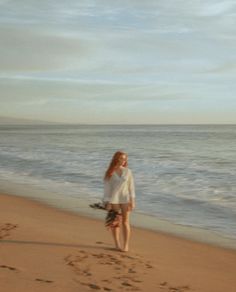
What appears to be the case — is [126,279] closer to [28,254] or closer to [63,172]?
[28,254]

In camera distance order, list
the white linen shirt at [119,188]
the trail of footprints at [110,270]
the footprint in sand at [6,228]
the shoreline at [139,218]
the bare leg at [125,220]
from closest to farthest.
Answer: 1. the trail of footprints at [110,270]
2. the white linen shirt at [119,188]
3. the bare leg at [125,220]
4. the footprint in sand at [6,228]
5. the shoreline at [139,218]

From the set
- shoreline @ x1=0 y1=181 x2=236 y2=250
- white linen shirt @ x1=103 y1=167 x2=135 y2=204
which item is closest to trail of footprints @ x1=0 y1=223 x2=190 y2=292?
white linen shirt @ x1=103 y1=167 x2=135 y2=204

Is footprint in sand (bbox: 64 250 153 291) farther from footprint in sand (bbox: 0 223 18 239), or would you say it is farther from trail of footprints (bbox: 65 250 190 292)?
footprint in sand (bbox: 0 223 18 239)

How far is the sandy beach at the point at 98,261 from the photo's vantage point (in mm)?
5762

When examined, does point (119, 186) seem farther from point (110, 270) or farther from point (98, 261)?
point (110, 270)

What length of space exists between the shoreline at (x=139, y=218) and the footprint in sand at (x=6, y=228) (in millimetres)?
2333

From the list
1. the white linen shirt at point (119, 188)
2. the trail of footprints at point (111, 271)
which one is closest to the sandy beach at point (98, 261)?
the trail of footprints at point (111, 271)

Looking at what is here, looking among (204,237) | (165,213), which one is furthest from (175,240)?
(165,213)

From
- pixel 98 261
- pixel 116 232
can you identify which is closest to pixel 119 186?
pixel 116 232

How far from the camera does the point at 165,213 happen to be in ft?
37.9

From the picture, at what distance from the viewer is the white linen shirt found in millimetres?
7184

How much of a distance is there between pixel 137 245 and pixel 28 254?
2093mm

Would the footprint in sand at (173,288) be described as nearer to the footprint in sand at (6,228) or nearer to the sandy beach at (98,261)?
the sandy beach at (98,261)

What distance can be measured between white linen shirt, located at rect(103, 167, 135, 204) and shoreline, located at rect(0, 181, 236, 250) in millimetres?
2356
